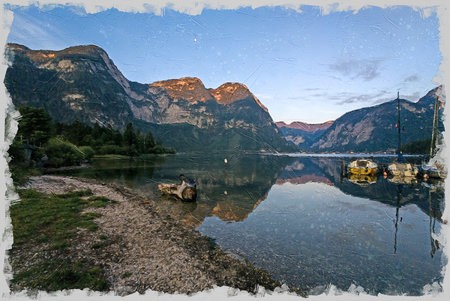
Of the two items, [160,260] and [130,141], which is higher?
[130,141]

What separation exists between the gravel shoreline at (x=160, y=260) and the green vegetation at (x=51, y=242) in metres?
0.42

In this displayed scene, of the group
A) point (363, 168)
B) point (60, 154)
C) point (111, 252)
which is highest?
point (60, 154)

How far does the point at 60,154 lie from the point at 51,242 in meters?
55.0

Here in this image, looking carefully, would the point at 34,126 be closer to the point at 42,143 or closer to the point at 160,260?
the point at 42,143

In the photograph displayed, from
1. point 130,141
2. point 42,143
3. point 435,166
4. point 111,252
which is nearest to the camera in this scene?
point 111,252

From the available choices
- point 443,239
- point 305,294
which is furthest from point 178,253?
point 443,239

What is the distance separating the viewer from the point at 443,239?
18.0 meters

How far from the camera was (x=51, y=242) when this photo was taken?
1247cm

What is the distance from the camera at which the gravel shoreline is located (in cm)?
975

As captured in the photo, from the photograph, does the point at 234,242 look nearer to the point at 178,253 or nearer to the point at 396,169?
the point at 178,253

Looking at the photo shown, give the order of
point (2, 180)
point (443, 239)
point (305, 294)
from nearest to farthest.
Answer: point (2, 180)
point (305, 294)
point (443, 239)

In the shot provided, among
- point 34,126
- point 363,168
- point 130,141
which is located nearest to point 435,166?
point 363,168

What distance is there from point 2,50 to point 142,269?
956 centimetres

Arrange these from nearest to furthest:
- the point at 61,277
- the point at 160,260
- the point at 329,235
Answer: the point at 61,277, the point at 160,260, the point at 329,235
